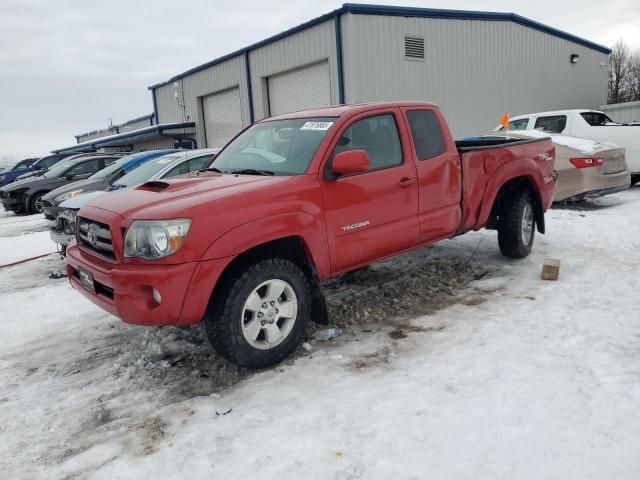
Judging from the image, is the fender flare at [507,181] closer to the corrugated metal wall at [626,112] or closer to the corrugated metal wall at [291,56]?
the corrugated metal wall at [291,56]

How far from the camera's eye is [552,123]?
1116 cm

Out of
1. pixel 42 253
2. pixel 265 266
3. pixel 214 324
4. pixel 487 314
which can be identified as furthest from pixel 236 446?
pixel 42 253

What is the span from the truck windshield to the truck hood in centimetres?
26

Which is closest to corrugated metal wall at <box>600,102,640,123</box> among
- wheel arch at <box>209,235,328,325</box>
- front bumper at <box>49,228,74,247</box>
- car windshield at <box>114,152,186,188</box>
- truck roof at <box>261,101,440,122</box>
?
car windshield at <box>114,152,186,188</box>

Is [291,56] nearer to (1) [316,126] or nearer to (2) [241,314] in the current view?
(1) [316,126]

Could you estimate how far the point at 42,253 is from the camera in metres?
8.29

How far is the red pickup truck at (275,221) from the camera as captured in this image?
320cm

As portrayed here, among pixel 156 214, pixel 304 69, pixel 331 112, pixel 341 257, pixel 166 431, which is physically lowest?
pixel 166 431

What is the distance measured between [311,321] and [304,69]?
50.4 ft

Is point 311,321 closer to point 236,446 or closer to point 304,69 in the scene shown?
point 236,446

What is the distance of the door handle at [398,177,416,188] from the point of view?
4.36 m

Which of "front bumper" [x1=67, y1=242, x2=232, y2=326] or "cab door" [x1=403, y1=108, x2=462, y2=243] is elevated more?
"cab door" [x1=403, y1=108, x2=462, y2=243]

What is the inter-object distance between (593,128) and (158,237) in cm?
1050

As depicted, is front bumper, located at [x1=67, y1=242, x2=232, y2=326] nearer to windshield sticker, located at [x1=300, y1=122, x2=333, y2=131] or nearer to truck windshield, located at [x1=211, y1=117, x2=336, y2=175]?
truck windshield, located at [x1=211, y1=117, x2=336, y2=175]
